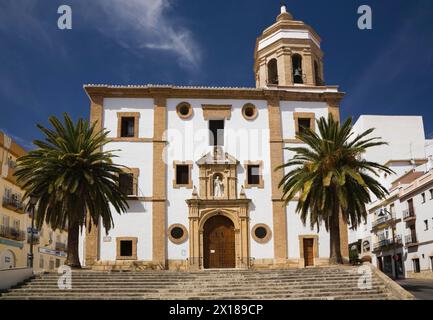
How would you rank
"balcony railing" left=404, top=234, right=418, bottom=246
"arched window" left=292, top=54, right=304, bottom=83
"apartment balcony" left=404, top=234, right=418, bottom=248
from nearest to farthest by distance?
1. "arched window" left=292, top=54, right=304, bottom=83
2. "apartment balcony" left=404, top=234, right=418, bottom=248
3. "balcony railing" left=404, top=234, right=418, bottom=246

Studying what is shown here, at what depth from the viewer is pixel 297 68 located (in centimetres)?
3331

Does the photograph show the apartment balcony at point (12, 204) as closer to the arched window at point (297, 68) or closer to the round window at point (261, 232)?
the round window at point (261, 232)

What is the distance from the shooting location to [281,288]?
21.3 meters

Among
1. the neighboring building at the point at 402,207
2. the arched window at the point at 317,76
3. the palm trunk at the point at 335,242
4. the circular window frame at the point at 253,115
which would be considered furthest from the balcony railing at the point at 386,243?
the circular window frame at the point at 253,115

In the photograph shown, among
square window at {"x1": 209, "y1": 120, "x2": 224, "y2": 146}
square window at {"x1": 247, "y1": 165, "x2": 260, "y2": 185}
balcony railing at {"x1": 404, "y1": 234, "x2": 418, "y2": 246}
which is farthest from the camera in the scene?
balcony railing at {"x1": 404, "y1": 234, "x2": 418, "y2": 246}

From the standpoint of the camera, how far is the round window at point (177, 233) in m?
28.9

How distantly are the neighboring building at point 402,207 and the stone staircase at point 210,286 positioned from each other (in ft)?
52.5

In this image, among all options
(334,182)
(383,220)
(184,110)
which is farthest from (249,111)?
(383,220)

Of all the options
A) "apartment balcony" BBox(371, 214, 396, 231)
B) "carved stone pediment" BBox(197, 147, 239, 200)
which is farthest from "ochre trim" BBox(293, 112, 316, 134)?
"apartment balcony" BBox(371, 214, 396, 231)

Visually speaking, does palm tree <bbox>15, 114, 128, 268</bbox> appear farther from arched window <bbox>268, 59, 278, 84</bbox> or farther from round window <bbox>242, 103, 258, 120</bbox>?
arched window <bbox>268, 59, 278, 84</bbox>

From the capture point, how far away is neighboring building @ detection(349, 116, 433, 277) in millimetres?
40531
